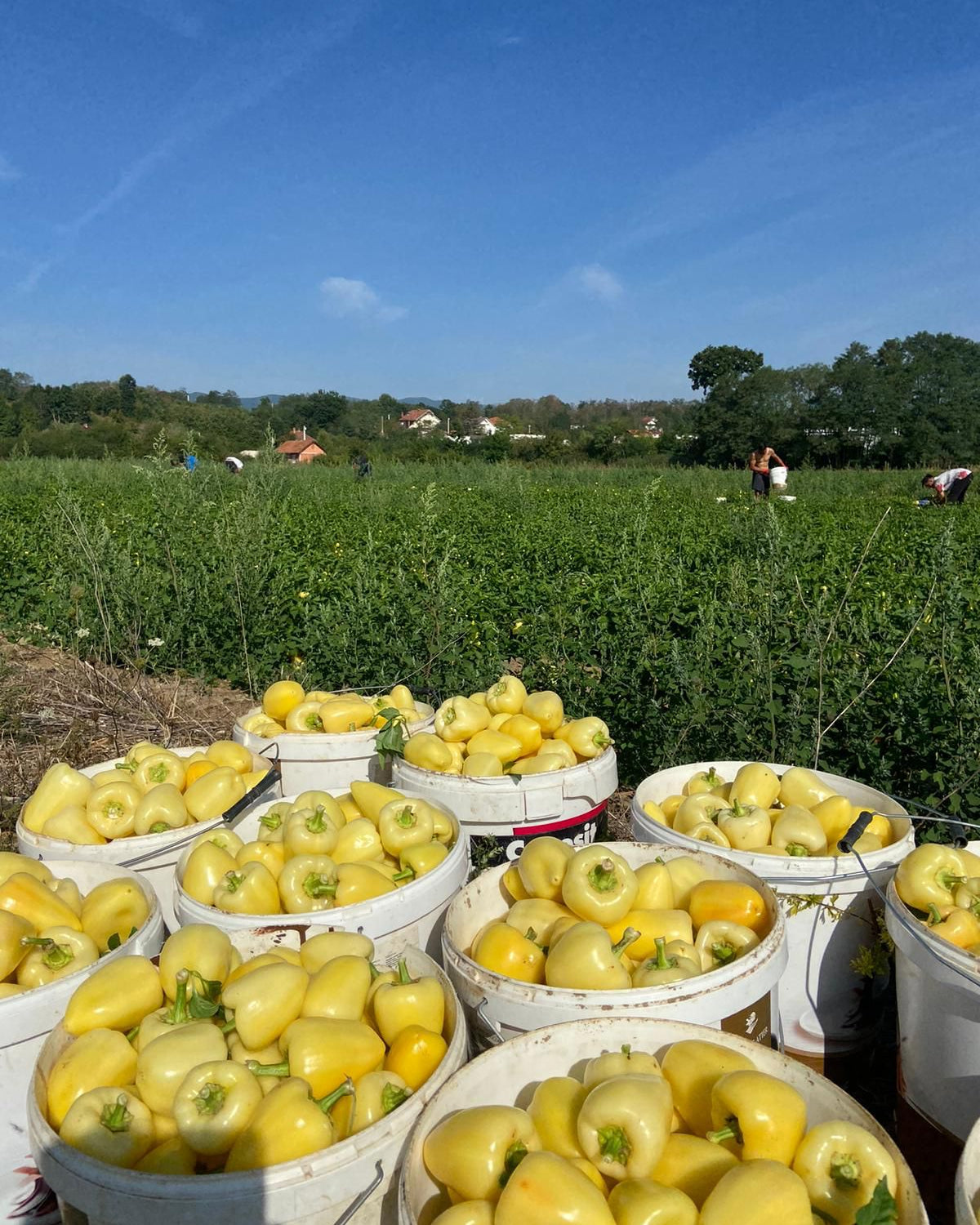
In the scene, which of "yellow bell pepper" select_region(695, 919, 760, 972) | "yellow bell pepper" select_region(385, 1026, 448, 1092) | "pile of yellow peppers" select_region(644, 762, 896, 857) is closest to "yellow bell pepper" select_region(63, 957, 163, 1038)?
"yellow bell pepper" select_region(385, 1026, 448, 1092)

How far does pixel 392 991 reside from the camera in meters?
1.98

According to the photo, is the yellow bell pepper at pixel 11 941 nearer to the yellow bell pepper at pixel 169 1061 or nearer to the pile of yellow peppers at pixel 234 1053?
the pile of yellow peppers at pixel 234 1053

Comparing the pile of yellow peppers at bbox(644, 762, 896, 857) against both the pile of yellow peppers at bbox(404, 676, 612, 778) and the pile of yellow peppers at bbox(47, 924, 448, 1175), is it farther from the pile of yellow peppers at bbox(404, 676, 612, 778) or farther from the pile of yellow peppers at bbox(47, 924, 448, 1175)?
the pile of yellow peppers at bbox(47, 924, 448, 1175)

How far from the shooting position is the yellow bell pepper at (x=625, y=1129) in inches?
61.6

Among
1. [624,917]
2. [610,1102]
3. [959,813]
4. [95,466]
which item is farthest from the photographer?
[95,466]

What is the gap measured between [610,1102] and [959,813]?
2.70 m

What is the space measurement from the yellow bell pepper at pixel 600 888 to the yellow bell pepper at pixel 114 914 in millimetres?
1264

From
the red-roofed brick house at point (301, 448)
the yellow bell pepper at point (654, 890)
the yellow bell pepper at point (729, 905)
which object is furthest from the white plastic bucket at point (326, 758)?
the red-roofed brick house at point (301, 448)

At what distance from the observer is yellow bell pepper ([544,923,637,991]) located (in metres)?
2.04

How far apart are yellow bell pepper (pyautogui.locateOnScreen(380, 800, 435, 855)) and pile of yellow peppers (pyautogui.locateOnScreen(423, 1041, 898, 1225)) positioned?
115 cm

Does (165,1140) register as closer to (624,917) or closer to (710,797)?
(624,917)

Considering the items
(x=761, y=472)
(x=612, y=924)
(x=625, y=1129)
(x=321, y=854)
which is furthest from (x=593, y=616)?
(x=761, y=472)

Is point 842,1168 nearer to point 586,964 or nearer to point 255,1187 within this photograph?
point 586,964

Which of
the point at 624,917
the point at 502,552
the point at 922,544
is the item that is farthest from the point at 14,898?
the point at 922,544
